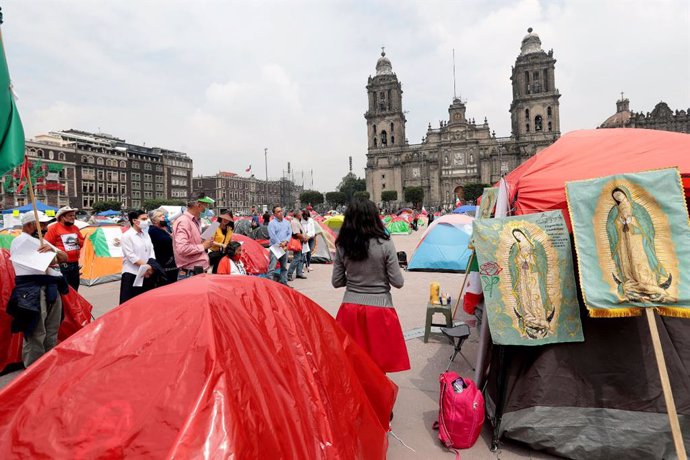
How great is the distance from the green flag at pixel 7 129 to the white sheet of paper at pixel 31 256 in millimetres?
954

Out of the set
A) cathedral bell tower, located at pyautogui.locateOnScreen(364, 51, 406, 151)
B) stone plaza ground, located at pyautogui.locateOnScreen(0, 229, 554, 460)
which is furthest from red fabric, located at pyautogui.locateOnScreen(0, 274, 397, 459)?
cathedral bell tower, located at pyautogui.locateOnScreen(364, 51, 406, 151)

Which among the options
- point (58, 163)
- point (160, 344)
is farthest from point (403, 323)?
point (58, 163)

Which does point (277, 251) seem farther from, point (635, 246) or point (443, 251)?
point (635, 246)

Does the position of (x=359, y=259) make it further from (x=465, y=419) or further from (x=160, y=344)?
(x=160, y=344)

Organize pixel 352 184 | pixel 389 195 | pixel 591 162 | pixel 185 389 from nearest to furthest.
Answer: pixel 185 389 < pixel 591 162 < pixel 389 195 < pixel 352 184

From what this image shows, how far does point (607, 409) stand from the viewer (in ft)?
9.16

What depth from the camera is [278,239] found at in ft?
28.0

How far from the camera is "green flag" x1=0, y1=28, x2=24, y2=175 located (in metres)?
3.41

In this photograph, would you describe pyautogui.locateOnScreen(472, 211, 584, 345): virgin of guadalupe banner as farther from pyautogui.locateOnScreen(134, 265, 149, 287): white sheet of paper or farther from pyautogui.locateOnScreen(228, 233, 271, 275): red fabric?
pyautogui.locateOnScreen(228, 233, 271, 275): red fabric

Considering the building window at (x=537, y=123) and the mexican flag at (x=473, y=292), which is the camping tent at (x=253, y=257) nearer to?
the mexican flag at (x=473, y=292)

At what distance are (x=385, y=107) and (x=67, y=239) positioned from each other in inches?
2742

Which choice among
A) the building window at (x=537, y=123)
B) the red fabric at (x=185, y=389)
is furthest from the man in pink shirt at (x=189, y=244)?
the building window at (x=537, y=123)

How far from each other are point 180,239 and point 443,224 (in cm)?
735

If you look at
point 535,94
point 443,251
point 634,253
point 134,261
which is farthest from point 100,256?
point 535,94
